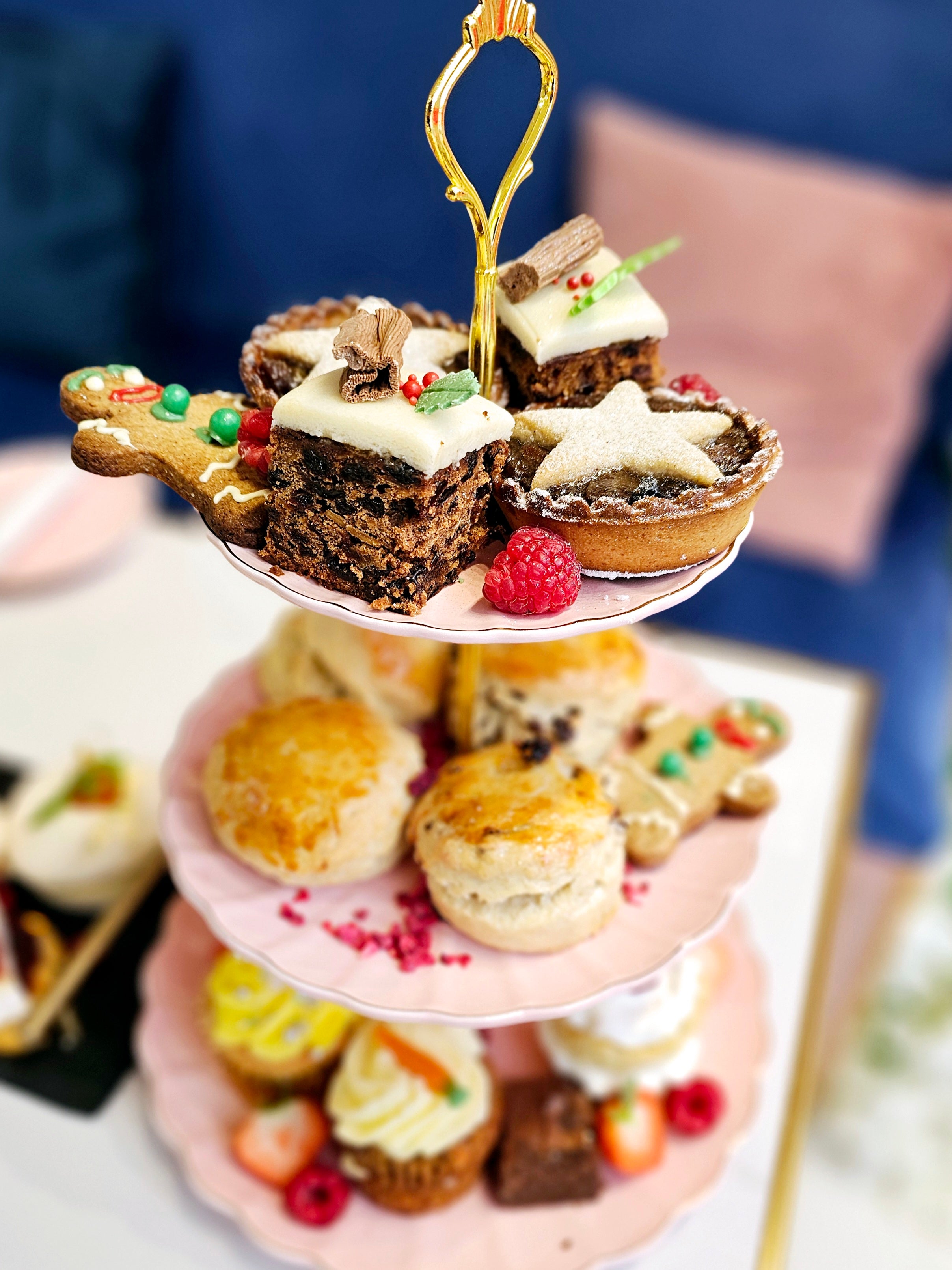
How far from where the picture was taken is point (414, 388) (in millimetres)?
885

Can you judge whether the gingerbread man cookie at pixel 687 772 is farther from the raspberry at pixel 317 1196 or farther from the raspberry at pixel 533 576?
the raspberry at pixel 317 1196

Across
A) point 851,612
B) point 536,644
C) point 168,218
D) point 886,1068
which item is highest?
point 536,644

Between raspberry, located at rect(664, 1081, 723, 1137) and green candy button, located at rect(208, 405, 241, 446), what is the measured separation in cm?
101

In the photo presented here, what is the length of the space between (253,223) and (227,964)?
7.57ft

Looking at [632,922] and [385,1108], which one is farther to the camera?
[385,1108]

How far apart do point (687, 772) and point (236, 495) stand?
64cm

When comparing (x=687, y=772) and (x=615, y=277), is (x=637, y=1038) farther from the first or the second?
(x=615, y=277)

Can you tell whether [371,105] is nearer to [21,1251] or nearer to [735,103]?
[735,103]

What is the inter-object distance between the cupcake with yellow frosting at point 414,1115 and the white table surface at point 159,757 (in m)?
0.17

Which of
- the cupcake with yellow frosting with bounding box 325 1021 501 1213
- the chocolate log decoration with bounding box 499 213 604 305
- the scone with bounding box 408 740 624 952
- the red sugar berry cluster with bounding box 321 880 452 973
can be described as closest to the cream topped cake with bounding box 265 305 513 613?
the chocolate log decoration with bounding box 499 213 604 305

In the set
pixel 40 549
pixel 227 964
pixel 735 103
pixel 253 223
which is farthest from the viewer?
pixel 253 223

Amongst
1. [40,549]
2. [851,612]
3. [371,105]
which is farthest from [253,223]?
[851,612]

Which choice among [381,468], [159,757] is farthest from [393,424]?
[159,757]

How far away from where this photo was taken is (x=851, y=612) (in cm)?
258
